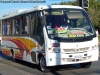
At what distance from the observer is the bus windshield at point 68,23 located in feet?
36.9

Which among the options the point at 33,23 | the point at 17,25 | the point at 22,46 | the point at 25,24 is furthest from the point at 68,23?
the point at 17,25

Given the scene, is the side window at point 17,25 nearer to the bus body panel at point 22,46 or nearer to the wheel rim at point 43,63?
the bus body panel at point 22,46

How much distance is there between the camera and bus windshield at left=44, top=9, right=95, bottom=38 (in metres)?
11.3

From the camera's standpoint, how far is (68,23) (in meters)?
11.6

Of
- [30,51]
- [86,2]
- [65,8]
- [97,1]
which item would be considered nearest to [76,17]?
[65,8]

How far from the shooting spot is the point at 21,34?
1449 cm

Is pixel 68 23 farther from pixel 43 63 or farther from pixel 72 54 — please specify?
pixel 43 63

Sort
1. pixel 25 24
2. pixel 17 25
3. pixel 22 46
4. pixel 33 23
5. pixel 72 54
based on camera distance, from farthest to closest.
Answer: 1. pixel 17 25
2. pixel 22 46
3. pixel 25 24
4. pixel 33 23
5. pixel 72 54

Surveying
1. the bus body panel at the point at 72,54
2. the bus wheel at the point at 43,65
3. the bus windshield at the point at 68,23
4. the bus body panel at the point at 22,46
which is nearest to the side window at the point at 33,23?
the bus body panel at the point at 22,46

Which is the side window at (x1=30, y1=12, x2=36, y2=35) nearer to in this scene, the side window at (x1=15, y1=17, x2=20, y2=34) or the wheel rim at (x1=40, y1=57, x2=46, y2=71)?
the wheel rim at (x1=40, y1=57, x2=46, y2=71)

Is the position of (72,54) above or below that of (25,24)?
below

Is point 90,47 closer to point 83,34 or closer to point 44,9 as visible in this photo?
point 83,34

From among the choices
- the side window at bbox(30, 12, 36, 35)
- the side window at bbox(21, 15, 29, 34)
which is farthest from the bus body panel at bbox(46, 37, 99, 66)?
the side window at bbox(21, 15, 29, 34)

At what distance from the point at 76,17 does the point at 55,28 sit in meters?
1.20
